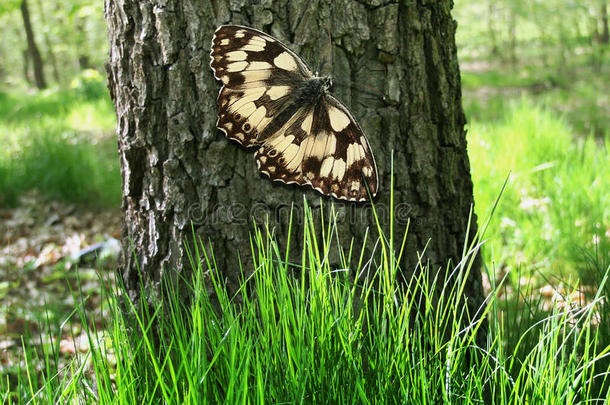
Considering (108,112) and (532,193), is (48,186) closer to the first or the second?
(108,112)

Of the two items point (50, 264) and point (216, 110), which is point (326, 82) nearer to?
point (216, 110)

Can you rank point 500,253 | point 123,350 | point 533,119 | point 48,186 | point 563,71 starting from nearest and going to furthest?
point 123,350, point 500,253, point 533,119, point 48,186, point 563,71

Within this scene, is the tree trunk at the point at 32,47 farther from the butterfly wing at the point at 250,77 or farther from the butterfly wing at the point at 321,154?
the butterfly wing at the point at 321,154

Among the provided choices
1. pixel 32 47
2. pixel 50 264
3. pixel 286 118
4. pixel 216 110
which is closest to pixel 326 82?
pixel 286 118

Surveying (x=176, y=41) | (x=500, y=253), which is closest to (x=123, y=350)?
(x=176, y=41)

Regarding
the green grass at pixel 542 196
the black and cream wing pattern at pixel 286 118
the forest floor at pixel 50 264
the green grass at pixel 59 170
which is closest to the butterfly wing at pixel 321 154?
the black and cream wing pattern at pixel 286 118

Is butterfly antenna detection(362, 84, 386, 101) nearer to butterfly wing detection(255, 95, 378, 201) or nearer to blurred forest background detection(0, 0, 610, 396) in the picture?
butterfly wing detection(255, 95, 378, 201)
